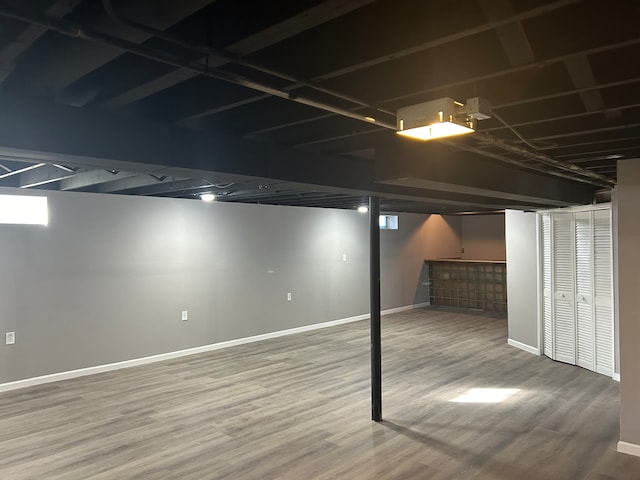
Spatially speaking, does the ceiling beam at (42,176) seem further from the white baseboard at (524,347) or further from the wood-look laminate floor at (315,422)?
the white baseboard at (524,347)

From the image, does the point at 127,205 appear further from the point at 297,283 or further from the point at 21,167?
the point at 297,283

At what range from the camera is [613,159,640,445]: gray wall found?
3518 mm

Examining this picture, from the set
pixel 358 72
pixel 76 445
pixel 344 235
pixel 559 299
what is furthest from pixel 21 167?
pixel 559 299

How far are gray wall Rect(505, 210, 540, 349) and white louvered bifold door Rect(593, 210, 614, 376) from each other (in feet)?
3.26

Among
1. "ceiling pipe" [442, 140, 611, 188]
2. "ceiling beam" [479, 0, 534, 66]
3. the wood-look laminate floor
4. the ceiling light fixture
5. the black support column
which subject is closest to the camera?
"ceiling beam" [479, 0, 534, 66]

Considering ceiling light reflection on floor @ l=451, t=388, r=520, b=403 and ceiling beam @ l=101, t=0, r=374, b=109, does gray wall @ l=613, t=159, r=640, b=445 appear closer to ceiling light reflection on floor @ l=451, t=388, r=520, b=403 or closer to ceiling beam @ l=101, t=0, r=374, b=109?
ceiling light reflection on floor @ l=451, t=388, r=520, b=403

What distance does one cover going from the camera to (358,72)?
202 cm

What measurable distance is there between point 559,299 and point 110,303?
5827mm

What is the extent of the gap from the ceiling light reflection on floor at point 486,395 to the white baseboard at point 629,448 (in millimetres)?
1199

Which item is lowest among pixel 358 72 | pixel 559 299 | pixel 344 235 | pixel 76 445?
pixel 76 445

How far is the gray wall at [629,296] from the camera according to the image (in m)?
3.52

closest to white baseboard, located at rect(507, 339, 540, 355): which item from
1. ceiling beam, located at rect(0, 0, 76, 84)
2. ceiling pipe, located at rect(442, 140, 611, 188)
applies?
ceiling pipe, located at rect(442, 140, 611, 188)

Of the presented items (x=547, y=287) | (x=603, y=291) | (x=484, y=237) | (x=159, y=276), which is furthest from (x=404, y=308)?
(x=159, y=276)

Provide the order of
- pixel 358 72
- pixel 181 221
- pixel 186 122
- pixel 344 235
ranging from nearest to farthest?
pixel 358 72 → pixel 186 122 → pixel 181 221 → pixel 344 235
